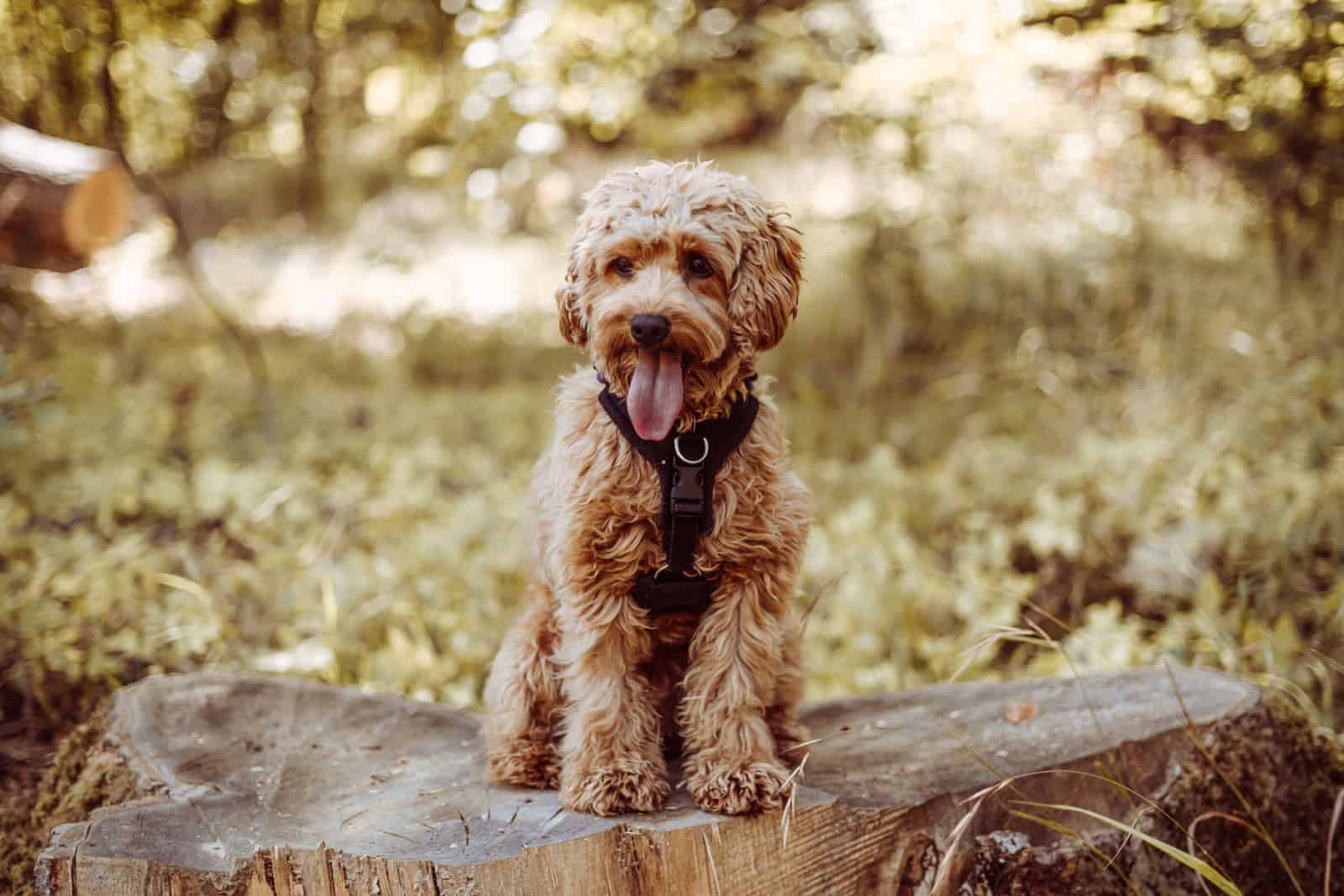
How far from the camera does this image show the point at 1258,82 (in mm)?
5855

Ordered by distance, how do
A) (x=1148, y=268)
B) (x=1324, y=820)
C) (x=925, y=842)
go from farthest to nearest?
(x=1148, y=268)
(x=1324, y=820)
(x=925, y=842)

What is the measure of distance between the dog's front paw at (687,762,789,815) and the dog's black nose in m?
1.26

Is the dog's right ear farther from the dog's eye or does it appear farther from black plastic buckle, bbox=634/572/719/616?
black plastic buckle, bbox=634/572/719/616

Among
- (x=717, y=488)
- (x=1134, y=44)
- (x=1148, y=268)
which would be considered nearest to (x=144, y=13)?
(x=717, y=488)

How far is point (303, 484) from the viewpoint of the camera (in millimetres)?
5664

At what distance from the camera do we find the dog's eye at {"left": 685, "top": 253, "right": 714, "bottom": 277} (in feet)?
9.00

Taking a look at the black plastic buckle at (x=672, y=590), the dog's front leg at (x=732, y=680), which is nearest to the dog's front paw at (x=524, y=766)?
the dog's front leg at (x=732, y=680)

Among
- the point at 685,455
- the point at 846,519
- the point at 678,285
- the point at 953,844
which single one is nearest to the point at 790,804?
the point at 953,844

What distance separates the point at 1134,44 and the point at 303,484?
6.01 metres

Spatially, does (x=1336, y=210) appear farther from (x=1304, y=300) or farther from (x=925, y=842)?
(x=925, y=842)

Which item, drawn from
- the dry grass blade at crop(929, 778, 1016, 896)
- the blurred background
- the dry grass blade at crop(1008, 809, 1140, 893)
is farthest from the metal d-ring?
the dry grass blade at crop(1008, 809, 1140, 893)

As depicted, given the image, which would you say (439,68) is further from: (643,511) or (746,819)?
(746,819)

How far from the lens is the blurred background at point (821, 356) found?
4.57 meters

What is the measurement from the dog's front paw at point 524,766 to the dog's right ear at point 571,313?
1.30m
